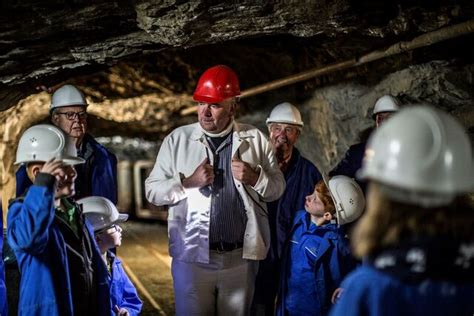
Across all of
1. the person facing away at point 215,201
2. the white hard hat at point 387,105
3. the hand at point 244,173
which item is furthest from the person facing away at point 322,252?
the white hard hat at point 387,105

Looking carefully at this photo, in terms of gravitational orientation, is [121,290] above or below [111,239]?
below

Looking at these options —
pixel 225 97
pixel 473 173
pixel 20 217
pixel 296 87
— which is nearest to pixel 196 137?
pixel 225 97

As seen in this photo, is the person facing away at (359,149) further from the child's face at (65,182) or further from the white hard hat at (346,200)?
the child's face at (65,182)

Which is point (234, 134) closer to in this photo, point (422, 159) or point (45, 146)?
point (45, 146)

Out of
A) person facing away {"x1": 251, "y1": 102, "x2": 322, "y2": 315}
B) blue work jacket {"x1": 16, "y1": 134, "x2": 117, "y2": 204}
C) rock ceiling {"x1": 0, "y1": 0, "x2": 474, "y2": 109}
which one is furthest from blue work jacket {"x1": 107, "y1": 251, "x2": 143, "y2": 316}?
rock ceiling {"x1": 0, "y1": 0, "x2": 474, "y2": 109}

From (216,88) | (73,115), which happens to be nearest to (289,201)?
(216,88)

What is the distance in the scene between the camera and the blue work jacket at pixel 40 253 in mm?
2551

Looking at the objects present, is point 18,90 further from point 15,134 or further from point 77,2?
point 15,134

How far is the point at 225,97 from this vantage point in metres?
3.79

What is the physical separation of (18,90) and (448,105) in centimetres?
346

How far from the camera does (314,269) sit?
3.56 m

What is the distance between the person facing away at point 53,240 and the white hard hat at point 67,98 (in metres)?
1.45

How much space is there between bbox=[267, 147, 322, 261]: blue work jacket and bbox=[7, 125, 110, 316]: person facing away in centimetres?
154

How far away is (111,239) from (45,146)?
2.61 ft
